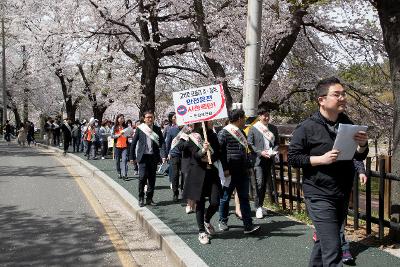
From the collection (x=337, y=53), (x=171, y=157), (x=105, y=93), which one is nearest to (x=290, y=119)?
(x=105, y=93)

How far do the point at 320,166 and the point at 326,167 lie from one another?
5 centimetres

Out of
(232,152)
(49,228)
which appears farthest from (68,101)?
(232,152)

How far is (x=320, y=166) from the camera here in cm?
382

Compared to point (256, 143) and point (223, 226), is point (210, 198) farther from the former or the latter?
point (256, 143)

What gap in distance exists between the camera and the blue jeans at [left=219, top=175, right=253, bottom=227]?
20.9ft

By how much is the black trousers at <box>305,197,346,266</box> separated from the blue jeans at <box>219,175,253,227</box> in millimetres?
2465

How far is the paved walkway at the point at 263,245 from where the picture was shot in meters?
5.23

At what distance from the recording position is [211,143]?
6250 mm

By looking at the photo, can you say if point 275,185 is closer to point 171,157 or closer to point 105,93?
point 171,157

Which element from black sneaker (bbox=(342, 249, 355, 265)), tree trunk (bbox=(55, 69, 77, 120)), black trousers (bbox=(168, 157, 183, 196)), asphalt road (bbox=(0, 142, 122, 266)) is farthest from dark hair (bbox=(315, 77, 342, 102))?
tree trunk (bbox=(55, 69, 77, 120))

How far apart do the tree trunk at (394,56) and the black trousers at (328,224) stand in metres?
2.61

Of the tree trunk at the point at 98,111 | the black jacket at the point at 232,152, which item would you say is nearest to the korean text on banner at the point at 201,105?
the black jacket at the point at 232,152

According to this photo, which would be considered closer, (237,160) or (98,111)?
(237,160)

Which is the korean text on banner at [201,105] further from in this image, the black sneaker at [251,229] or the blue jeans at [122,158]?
the blue jeans at [122,158]
